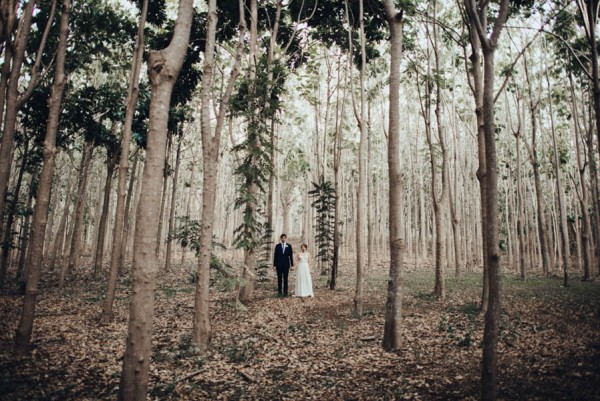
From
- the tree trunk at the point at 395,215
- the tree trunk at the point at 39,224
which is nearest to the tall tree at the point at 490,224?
the tree trunk at the point at 395,215

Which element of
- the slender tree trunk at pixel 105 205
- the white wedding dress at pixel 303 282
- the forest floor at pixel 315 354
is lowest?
the forest floor at pixel 315 354

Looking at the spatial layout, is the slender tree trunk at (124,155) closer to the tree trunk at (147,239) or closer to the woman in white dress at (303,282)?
the tree trunk at (147,239)

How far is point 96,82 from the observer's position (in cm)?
1569

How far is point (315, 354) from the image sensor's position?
18.8 feet

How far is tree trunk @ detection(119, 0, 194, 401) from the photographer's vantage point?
2.90 metres

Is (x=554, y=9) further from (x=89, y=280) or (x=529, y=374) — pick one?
(x=89, y=280)

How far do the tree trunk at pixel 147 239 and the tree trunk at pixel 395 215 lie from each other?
4.03 meters

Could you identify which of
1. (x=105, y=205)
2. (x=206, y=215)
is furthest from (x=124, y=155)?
→ (x=105, y=205)

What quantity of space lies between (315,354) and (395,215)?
9.45 ft

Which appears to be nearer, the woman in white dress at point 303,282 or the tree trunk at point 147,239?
the tree trunk at point 147,239

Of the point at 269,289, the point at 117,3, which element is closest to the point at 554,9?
the point at 269,289

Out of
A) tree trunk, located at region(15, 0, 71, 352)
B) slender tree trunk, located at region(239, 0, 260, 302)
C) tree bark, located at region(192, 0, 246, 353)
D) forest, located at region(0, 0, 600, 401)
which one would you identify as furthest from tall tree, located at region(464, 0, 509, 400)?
tree trunk, located at region(15, 0, 71, 352)

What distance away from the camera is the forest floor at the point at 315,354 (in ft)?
13.8

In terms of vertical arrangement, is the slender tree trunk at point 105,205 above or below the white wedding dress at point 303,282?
above
